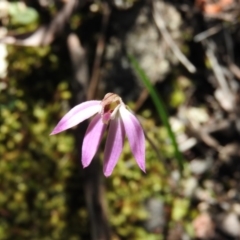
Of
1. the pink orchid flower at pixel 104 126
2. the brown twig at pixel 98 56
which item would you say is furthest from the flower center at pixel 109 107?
the brown twig at pixel 98 56

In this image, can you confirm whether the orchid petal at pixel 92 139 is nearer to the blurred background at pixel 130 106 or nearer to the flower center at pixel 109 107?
the flower center at pixel 109 107

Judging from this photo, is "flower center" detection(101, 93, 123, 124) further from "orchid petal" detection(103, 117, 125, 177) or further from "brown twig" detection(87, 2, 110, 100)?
"brown twig" detection(87, 2, 110, 100)

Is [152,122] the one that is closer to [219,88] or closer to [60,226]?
[219,88]

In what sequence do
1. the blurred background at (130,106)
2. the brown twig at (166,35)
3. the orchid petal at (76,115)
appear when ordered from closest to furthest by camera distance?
the orchid petal at (76,115) → the blurred background at (130,106) → the brown twig at (166,35)

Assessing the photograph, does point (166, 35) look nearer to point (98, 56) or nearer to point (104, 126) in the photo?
point (98, 56)

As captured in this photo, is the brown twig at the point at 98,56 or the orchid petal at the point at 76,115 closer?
the orchid petal at the point at 76,115

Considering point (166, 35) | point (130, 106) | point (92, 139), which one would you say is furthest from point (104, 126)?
point (166, 35)
